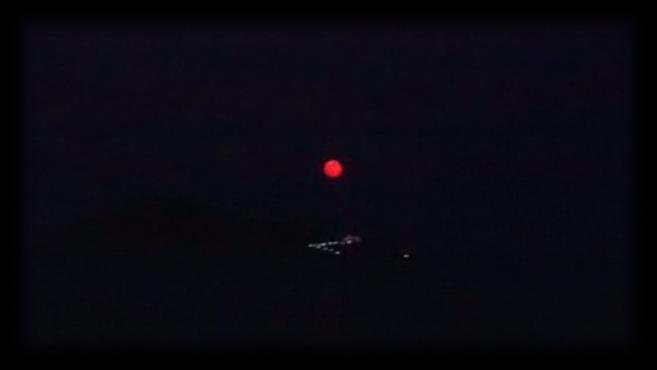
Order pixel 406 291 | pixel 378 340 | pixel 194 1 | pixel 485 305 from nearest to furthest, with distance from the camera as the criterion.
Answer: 1. pixel 194 1
2. pixel 378 340
3. pixel 485 305
4. pixel 406 291

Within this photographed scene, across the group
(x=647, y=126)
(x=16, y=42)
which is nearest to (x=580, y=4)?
(x=647, y=126)

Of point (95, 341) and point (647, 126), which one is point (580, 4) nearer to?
point (647, 126)

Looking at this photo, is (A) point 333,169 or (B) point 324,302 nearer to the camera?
(A) point 333,169

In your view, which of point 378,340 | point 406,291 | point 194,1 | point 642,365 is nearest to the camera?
point 194,1

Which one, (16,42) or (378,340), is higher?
(16,42)

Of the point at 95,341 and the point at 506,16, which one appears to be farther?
the point at 95,341

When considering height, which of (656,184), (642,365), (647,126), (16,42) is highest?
(16,42)
